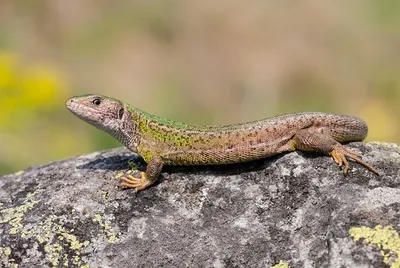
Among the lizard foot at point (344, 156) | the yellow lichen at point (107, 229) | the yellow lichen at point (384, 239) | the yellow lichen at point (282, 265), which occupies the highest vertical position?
the lizard foot at point (344, 156)

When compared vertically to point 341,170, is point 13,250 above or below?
below

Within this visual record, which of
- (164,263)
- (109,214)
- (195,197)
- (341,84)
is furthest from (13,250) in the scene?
(341,84)

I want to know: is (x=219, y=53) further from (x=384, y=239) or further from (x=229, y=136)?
(x=384, y=239)

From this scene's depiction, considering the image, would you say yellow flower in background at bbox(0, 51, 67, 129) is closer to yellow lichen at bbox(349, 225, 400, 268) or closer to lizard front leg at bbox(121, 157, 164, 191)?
lizard front leg at bbox(121, 157, 164, 191)

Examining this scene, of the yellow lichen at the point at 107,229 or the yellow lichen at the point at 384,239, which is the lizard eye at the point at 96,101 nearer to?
the yellow lichen at the point at 107,229

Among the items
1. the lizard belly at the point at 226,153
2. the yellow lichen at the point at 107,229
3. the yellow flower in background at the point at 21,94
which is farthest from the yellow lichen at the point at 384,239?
the yellow flower in background at the point at 21,94

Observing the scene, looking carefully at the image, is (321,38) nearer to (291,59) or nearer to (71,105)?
(291,59)

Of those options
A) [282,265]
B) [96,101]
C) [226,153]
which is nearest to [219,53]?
[96,101]
